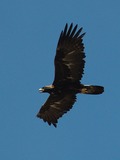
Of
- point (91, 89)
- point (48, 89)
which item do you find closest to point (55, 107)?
point (48, 89)

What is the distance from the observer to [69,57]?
92.9ft

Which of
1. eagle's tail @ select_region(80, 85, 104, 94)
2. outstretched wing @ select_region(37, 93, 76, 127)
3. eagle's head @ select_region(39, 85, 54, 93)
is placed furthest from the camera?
outstretched wing @ select_region(37, 93, 76, 127)

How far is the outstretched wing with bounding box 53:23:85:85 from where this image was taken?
28.0 m

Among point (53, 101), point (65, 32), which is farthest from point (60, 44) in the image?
point (53, 101)

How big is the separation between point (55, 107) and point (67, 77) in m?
1.48

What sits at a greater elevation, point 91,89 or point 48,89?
point 48,89

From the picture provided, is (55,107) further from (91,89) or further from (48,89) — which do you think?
(91,89)

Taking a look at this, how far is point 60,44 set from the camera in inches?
1111

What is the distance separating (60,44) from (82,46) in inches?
31.0

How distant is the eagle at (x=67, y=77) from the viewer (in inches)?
1102

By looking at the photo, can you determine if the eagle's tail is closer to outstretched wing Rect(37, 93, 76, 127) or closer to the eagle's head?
outstretched wing Rect(37, 93, 76, 127)

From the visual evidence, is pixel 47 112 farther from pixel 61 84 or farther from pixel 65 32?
pixel 65 32

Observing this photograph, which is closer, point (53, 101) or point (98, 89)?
point (98, 89)

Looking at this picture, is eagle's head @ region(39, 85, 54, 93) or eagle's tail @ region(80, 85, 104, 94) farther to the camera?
eagle's head @ region(39, 85, 54, 93)
